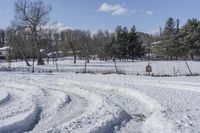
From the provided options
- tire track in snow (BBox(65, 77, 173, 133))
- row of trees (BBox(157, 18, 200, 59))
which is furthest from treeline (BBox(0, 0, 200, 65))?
tire track in snow (BBox(65, 77, 173, 133))

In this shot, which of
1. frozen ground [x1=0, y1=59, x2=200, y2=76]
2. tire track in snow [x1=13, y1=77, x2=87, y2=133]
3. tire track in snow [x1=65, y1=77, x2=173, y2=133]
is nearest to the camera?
tire track in snow [x1=65, y1=77, x2=173, y2=133]

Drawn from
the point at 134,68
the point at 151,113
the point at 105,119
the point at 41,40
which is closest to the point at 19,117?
the point at 105,119

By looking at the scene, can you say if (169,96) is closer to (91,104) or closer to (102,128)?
(91,104)

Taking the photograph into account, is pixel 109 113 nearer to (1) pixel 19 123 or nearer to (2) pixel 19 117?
(2) pixel 19 117

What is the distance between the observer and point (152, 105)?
15.5 metres

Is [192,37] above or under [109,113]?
above

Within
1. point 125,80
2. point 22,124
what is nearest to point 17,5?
point 125,80

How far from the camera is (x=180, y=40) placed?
7662 centimetres

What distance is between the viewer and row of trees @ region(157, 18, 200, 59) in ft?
240

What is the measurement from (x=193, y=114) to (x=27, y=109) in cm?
622

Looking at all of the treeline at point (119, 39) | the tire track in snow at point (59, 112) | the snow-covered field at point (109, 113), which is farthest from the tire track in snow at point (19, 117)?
the treeline at point (119, 39)

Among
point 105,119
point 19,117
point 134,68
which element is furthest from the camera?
point 134,68

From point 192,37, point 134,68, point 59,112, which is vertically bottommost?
point 59,112

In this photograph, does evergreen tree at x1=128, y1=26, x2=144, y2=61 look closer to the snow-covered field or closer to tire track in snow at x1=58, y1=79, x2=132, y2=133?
the snow-covered field
